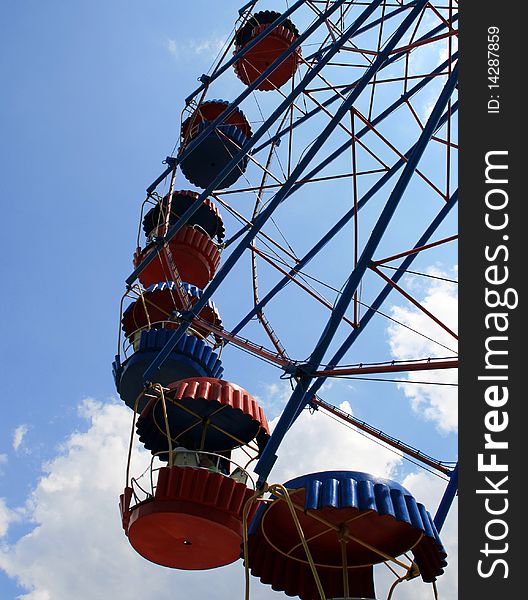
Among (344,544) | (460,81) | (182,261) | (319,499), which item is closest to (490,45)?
(460,81)

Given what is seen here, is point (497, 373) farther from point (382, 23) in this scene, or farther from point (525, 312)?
point (382, 23)

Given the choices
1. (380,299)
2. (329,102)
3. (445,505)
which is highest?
(329,102)

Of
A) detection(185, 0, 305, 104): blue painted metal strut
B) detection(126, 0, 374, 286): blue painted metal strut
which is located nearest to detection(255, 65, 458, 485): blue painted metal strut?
detection(126, 0, 374, 286): blue painted metal strut

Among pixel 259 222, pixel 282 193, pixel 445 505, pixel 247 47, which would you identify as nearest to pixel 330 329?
pixel 445 505

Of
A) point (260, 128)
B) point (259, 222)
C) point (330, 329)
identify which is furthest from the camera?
point (260, 128)

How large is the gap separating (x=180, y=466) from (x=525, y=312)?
7.62 m

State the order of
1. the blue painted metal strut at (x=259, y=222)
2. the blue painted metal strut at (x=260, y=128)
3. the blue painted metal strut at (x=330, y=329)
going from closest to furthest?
the blue painted metal strut at (x=330, y=329) < the blue painted metal strut at (x=259, y=222) < the blue painted metal strut at (x=260, y=128)

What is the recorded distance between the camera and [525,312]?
6.02 metres

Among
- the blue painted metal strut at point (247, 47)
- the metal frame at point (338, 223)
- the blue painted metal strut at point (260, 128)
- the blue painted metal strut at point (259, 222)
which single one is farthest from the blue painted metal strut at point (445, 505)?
the blue painted metal strut at point (247, 47)

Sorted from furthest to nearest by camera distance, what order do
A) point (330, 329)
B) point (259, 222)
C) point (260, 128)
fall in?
1. point (260, 128)
2. point (259, 222)
3. point (330, 329)

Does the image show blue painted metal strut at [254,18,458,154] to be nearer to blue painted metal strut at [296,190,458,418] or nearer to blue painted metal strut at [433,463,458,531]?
blue painted metal strut at [296,190,458,418]

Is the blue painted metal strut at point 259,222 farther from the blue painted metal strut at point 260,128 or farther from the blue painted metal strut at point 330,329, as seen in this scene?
the blue painted metal strut at point 330,329

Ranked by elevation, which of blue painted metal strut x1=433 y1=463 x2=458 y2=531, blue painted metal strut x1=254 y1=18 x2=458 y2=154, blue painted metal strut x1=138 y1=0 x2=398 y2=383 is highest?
blue painted metal strut x1=254 y1=18 x2=458 y2=154

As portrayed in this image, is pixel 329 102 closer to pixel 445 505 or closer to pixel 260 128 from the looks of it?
pixel 260 128
